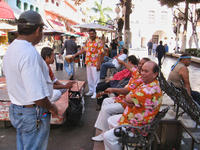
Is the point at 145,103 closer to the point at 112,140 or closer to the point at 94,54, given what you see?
the point at 112,140

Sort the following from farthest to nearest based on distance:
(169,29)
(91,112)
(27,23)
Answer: (169,29) → (91,112) → (27,23)

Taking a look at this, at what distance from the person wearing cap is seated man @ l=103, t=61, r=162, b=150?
0.87 m

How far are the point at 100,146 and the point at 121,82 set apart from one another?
5.30ft

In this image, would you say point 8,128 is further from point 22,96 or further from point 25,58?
point 25,58

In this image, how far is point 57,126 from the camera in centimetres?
413

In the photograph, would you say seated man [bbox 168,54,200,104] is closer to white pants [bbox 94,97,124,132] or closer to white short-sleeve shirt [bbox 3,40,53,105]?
white pants [bbox 94,97,124,132]

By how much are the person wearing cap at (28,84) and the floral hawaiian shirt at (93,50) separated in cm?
396

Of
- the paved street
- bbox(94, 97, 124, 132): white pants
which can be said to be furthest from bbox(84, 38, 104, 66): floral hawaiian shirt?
bbox(94, 97, 124, 132): white pants

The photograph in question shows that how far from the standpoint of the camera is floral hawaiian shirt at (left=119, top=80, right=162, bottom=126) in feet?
7.49

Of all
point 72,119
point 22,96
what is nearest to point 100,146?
point 72,119

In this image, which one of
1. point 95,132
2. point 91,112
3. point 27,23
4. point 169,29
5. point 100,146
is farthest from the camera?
point 169,29

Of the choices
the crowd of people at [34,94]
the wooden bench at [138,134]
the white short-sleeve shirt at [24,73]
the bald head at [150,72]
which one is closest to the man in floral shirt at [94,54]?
the crowd of people at [34,94]

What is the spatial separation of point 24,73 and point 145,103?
53.0 inches

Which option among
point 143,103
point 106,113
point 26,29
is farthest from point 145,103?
point 26,29
